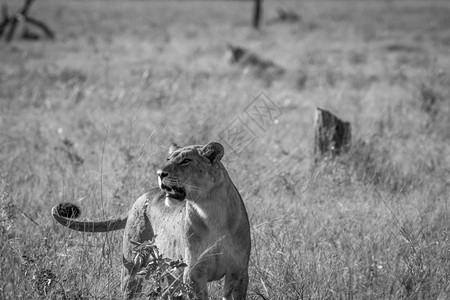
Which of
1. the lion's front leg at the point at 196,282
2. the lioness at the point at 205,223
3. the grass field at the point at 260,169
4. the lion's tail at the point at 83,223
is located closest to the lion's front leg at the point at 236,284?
the lioness at the point at 205,223

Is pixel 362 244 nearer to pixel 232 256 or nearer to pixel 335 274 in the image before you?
pixel 335 274

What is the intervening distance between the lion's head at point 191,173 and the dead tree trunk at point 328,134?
3.20 m

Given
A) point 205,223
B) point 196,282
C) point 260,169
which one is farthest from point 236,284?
point 260,169

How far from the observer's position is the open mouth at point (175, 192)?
3330 mm

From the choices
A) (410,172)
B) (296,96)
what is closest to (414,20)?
(296,96)

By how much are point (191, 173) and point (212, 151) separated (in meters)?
0.17

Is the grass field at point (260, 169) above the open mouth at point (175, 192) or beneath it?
beneath

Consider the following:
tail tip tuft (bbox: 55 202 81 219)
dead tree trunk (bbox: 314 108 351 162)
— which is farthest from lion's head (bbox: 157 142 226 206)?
dead tree trunk (bbox: 314 108 351 162)

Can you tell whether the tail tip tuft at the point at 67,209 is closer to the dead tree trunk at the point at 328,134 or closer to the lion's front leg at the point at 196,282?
the lion's front leg at the point at 196,282

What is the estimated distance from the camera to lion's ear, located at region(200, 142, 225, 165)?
133 inches

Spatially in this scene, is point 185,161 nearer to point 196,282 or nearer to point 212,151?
point 212,151

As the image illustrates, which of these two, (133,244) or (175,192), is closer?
(175,192)

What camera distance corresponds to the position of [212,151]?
3.37 meters

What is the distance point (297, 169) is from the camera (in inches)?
245
